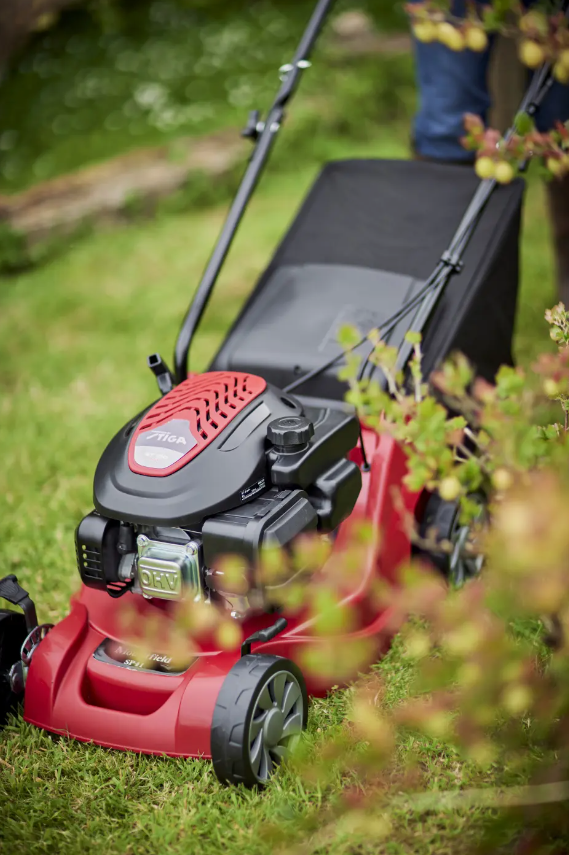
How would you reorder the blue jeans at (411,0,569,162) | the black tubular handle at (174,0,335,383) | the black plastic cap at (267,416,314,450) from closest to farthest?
the black plastic cap at (267,416,314,450) < the black tubular handle at (174,0,335,383) < the blue jeans at (411,0,569,162)

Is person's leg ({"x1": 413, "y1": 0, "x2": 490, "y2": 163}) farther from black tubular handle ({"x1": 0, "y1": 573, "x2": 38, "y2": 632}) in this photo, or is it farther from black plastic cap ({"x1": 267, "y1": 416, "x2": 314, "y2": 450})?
black tubular handle ({"x1": 0, "y1": 573, "x2": 38, "y2": 632})

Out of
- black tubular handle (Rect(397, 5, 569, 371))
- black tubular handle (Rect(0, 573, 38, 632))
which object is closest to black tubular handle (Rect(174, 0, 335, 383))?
black tubular handle (Rect(397, 5, 569, 371))

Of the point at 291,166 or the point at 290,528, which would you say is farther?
the point at 291,166

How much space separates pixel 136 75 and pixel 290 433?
5.48 meters

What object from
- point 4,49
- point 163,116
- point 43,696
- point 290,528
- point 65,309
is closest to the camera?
point 290,528

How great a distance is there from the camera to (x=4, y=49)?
4719 millimetres

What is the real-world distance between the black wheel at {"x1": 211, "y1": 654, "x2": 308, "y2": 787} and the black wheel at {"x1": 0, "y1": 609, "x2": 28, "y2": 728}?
1.53 feet

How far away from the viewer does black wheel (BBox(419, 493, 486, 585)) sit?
2082mm

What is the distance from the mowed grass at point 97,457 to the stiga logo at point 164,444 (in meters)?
0.53

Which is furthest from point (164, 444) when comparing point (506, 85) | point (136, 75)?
point (136, 75)

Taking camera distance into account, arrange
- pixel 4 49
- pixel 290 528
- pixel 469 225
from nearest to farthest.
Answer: pixel 290 528
pixel 469 225
pixel 4 49

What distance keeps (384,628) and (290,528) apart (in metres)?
0.44

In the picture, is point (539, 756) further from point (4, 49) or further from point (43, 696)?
point (4, 49)

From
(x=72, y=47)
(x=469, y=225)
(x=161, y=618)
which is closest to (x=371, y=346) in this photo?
(x=469, y=225)
